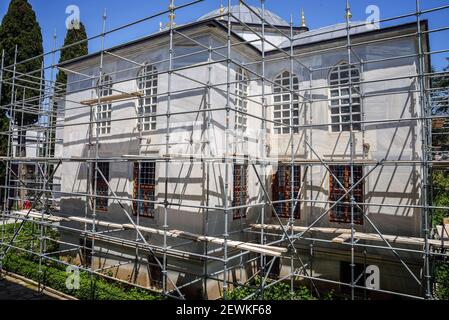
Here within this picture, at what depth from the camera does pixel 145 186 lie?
12.0m

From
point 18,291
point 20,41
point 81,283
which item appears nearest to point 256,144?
point 81,283

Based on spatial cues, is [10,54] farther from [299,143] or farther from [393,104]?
[393,104]

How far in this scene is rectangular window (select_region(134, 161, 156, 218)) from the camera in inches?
465

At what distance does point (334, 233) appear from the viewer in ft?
35.3

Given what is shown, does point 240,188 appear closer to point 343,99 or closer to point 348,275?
point 348,275

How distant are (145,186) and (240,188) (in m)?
3.53

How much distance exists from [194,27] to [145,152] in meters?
4.65

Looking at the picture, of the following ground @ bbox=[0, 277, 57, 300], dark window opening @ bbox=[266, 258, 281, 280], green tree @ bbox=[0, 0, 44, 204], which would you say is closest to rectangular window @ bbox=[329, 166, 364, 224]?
dark window opening @ bbox=[266, 258, 281, 280]

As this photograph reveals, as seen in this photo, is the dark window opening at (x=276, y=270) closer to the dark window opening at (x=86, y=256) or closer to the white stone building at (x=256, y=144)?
the white stone building at (x=256, y=144)

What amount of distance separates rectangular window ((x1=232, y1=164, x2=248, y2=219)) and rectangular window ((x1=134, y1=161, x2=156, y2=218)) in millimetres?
2988

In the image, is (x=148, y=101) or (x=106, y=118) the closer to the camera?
(x=148, y=101)

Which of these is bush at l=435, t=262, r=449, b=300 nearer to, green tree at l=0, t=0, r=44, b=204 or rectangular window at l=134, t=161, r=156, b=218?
rectangular window at l=134, t=161, r=156, b=218
